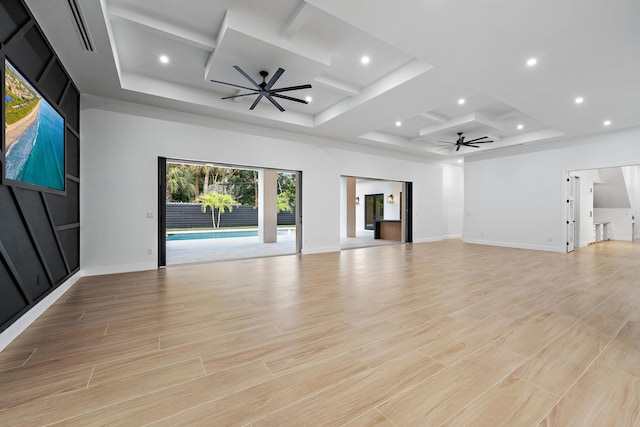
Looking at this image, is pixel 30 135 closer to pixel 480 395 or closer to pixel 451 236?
pixel 480 395

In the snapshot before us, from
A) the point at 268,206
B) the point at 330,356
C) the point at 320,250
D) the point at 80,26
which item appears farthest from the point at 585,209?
the point at 80,26

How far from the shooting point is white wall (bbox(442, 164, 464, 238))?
11000mm

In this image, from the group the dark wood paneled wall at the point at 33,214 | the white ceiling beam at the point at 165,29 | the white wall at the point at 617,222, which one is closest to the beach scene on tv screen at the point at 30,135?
the dark wood paneled wall at the point at 33,214

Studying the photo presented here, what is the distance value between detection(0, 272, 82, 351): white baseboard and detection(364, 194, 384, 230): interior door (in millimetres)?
11771

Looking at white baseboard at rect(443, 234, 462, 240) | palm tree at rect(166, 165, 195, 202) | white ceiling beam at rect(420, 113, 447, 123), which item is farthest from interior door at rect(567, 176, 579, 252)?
palm tree at rect(166, 165, 195, 202)

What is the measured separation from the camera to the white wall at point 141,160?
15.4ft

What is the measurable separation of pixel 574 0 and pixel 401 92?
2.22 meters

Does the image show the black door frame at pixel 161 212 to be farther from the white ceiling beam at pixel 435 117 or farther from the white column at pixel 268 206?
the white ceiling beam at pixel 435 117

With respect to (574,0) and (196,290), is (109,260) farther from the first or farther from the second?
(574,0)

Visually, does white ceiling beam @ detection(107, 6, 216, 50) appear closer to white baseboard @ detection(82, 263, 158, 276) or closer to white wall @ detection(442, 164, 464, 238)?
white baseboard @ detection(82, 263, 158, 276)

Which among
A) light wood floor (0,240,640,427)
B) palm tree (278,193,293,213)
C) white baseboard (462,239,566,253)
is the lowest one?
light wood floor (0,240,640,427)

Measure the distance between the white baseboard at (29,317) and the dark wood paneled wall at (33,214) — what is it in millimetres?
58

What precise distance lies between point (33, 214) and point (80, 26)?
6.67 feet

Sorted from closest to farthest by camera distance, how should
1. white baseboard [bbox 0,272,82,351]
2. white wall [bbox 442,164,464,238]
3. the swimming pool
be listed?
white baseboard [bbox 0,272,82,351], white wall [bbox 442,164,464,238], the swimming pool
